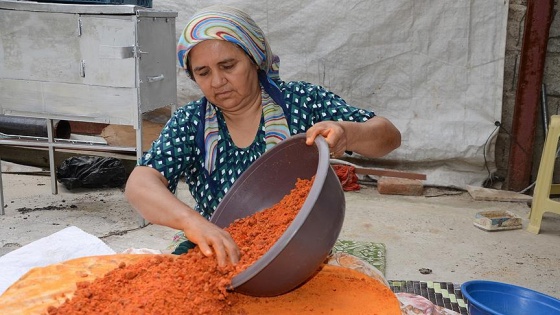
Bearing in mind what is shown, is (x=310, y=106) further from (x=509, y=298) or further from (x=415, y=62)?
(x=415, y=62)

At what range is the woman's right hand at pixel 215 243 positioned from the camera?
1.32m

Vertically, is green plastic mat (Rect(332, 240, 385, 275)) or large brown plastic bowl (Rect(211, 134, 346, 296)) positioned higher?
large brown plastic bowl (Rect(211, 134, 346, 296))

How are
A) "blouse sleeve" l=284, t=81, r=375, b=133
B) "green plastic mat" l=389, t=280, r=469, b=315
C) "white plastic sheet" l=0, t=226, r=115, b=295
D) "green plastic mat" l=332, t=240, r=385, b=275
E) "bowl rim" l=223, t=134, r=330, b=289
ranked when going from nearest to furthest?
"bowl rim" l=223, t=134, r=330, b=289 < "blouse sleeve" l=284, t=81, r=375, b=133 < "white plastic sheet" l=0, t=226, r=115, b=295 < "green plastic mat" l=389, t=280, r=469, b=315 < "green plastic mat" l=332, t=240, r=385, b=275

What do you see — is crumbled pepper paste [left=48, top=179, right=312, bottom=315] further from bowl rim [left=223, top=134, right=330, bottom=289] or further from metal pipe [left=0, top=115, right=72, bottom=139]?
metal pipe [left=0, top=115, right=72, bottom=139]

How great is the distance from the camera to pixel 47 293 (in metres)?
1.47

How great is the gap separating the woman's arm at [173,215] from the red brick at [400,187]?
2.87 metres

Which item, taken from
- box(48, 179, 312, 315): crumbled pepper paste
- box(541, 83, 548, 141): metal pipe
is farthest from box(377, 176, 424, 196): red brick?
box(48, 179, 312, 315): crumbled pepper paste

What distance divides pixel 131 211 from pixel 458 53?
2639 millimetres

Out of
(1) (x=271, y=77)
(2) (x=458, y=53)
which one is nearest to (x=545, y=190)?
(2) (x=458, y=53)

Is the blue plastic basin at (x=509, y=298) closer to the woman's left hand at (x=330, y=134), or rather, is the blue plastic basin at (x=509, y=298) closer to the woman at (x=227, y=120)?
the woman at (x=227, y=120)

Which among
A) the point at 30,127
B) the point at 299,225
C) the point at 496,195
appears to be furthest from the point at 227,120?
the point at 30,127

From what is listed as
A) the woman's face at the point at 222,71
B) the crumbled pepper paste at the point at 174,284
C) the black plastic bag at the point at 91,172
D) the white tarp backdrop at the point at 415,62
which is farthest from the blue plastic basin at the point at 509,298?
the black plastic bag at the point at 91,172

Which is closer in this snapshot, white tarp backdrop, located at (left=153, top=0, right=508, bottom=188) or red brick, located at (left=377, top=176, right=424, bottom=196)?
white tarp backdrop, located at (left=153, top=0, right=508, bottom=188)

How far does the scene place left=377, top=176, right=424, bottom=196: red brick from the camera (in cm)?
446
